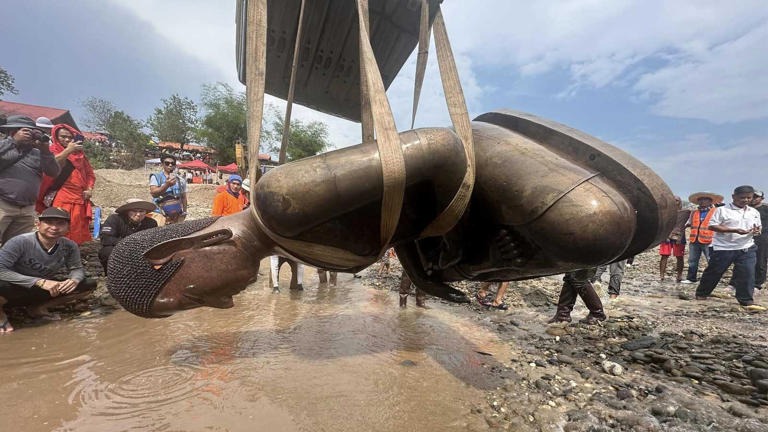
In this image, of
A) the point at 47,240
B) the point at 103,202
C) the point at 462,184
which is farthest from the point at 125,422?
the point at 103,202

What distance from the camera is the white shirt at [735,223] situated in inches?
220

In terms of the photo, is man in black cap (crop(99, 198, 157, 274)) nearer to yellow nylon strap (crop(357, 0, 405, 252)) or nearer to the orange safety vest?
yellow nylon strap (crop(357, 0, 405, 252))

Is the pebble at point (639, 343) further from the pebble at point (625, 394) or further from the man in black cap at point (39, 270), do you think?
the man in black cap at point (39, 270)

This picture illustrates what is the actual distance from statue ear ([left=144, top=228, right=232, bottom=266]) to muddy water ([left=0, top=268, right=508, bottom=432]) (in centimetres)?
140

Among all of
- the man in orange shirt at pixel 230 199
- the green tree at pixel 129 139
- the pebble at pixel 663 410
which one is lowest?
the pebble at pixel 663 410

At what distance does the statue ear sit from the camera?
1388 millimetres

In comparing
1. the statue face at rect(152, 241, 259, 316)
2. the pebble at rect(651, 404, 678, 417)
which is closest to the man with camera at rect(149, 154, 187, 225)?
the statue face at rect(152, 241, 259, 316)

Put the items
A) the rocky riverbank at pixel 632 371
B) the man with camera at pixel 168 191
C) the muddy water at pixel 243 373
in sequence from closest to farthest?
the muddy water at pixel 243 373 < the rocky riverbank at pixel 632 371 < the man with camera at pixel 168 191

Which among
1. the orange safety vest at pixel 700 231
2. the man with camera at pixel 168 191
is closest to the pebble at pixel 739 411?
the orange safety vest at pixel 700 231

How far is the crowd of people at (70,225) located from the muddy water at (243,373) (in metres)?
0.57

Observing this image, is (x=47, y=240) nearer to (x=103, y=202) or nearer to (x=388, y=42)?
(x=388, y=42)

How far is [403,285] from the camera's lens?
17.6 feet

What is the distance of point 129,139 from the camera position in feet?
115

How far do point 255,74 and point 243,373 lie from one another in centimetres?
251
